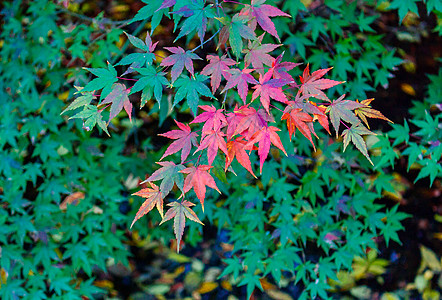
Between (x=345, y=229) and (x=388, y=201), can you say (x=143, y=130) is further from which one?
(x=388, y=201)

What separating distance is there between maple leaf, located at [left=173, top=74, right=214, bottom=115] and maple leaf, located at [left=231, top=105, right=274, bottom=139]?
0.45 feet

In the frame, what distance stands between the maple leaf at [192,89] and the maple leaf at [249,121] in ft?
0.45

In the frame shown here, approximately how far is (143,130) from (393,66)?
65.5 inches

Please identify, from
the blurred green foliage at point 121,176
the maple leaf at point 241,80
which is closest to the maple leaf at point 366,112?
the maple leaf at point 241,80

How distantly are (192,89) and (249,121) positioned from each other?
229mm

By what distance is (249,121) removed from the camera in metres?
1.27

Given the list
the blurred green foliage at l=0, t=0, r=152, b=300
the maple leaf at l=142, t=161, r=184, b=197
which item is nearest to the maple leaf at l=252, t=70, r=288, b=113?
the maple leaf at l=142, t=161, r=184, b=197

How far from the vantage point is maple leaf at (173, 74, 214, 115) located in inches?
51.4

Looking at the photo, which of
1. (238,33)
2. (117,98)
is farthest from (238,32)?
(117,98)

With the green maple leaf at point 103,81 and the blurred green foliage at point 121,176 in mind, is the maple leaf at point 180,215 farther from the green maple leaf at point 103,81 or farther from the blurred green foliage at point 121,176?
the blurred green foliage at point 121,176

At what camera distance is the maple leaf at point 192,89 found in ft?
4.28

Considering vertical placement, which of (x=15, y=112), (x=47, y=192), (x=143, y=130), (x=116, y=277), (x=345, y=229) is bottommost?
(x=116, y=277)

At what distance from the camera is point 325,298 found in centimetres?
245

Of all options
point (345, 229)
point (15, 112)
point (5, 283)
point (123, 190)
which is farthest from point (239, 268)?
point (15, 112)
